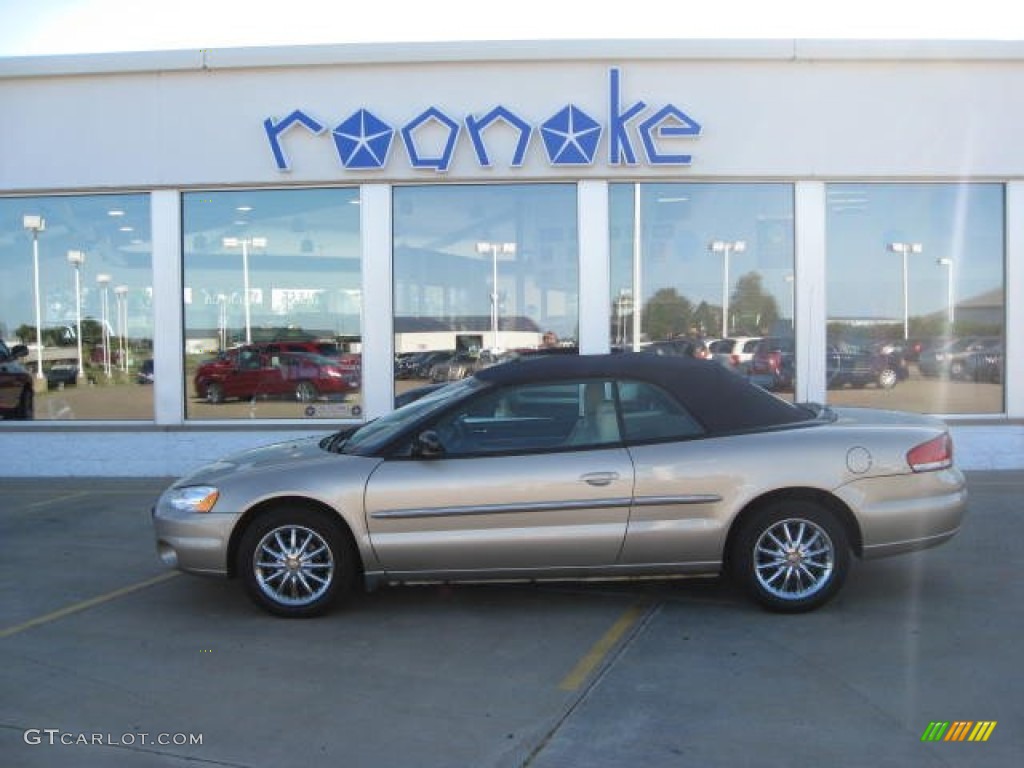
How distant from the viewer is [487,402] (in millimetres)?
5996

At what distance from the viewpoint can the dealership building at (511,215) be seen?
11.8m

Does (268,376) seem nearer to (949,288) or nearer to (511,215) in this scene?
(511,215)

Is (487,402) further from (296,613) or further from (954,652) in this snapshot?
(954,652)

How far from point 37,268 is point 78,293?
2.18 ft

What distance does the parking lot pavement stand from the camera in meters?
4.10

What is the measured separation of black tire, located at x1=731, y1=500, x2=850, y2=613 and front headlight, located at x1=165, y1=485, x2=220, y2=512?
124 inches

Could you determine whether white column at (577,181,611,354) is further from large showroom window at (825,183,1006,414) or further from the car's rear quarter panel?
the car's rear quarter panel

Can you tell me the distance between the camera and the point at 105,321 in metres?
12.9

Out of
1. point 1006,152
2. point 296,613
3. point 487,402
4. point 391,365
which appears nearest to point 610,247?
point 391,365

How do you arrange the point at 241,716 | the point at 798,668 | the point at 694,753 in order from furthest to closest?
the point at 798,668 < the point at 241,716 < the point at 694,753

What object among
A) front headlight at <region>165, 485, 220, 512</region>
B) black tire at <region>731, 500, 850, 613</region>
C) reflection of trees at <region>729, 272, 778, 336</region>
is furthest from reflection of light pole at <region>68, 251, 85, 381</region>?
black tire at <region>731, 500, 850, 613</region>

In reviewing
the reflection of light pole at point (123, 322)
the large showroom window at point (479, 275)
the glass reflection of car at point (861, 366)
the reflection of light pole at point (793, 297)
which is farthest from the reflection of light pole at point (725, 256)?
the reflection of light pole at point (123, 322)

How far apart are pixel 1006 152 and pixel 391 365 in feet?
26.0

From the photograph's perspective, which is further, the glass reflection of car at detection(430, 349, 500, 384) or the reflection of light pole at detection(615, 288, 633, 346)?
the glass reflection of car at detection(430, 349, 500, 384)
